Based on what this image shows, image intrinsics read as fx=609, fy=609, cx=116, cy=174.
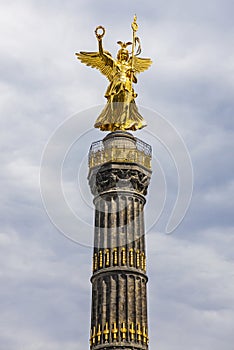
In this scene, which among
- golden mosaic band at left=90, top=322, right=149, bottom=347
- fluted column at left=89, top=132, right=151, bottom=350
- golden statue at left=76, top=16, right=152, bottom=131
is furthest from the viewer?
golden statue at left=76, top=16, right=152, bottom=131

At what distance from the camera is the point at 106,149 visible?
60.2m

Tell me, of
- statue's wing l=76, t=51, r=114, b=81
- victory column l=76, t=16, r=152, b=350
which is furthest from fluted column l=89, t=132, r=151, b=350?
statue's wing l=76, t=51, r=114, b=81

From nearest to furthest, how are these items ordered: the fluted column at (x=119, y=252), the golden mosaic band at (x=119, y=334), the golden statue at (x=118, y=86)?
the golden mosaic band at (x=119, y=334)
the fluted column at (x=119, y=252)
the golden statue at (x=118, y=86)

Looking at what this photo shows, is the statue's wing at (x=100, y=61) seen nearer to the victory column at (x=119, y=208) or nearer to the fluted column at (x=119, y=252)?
the victory column at (x=119, y=208)

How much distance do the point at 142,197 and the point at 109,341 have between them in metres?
14.6

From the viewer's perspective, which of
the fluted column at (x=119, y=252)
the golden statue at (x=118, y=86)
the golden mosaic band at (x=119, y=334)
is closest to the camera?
the golden mosaic band at (x=119, y=334)

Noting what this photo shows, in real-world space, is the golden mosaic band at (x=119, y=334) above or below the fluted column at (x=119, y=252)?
below

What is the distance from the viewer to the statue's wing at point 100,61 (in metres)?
63.6

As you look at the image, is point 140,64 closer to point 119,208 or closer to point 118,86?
point 118,86

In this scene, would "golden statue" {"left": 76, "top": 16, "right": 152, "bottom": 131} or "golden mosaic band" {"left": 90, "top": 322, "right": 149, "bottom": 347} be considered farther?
"golden statue" {"left": 76, "top": 16, "right": 152, "bottom": 131}

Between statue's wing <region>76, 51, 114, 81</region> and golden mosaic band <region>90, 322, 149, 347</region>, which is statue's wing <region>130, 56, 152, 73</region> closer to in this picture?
statue's wing <region>76, 51, 114, 81</region>

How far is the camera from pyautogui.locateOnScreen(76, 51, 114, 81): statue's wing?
63.6 m

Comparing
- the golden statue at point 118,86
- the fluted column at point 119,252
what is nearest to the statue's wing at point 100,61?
the golden statue at point 118,86

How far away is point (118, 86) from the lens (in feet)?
205
